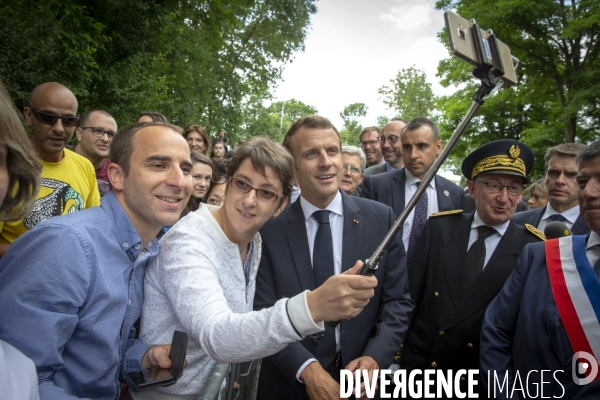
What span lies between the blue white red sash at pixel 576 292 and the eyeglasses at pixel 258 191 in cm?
155

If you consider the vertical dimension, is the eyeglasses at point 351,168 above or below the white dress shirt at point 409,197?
above

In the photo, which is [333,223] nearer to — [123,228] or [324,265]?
[324,265]

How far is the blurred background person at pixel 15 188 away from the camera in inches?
47.0

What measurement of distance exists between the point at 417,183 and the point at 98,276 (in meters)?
3.24

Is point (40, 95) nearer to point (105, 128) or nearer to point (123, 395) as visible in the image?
point (105, 128)

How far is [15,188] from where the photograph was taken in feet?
5.02

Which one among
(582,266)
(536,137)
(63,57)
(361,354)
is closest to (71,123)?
(361,354)

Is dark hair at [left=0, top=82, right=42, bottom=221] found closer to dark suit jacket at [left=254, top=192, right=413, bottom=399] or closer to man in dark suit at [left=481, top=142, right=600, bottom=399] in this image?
dark suit jacket at [left=254, top=192, right=413, bottom=399]

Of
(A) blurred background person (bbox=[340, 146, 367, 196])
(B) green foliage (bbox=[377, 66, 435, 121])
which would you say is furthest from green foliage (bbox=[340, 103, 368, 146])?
(A) blurred background person (bbox=[340, 146, 367, 196])

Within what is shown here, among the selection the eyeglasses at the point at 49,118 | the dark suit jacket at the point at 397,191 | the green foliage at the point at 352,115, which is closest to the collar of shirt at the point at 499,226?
Answer: the dark suit jacket at the point at 397,191

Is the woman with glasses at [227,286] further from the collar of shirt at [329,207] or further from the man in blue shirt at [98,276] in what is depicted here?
the collar of shirt at [329,207]

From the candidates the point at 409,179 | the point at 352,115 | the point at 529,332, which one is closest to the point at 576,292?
the point at 529,332

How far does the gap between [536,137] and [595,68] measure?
10.9 ft

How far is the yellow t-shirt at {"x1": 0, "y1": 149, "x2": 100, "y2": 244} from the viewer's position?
3.07 m
